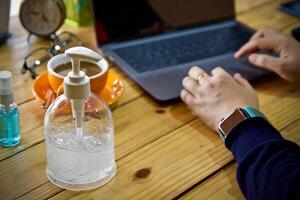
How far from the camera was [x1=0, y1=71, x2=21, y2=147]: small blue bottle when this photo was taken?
747 mm

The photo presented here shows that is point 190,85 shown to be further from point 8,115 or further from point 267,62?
point 8,115

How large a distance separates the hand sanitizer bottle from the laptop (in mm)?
205

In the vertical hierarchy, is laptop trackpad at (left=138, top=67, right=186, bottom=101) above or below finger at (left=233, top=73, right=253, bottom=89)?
below

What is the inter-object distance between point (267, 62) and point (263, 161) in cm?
39

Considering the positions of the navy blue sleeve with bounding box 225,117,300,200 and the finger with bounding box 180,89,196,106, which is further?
the finger with bounding box 180,89,196,106

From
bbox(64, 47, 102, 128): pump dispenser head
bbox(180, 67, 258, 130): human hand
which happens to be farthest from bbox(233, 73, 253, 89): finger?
bbox(64, 47, 102, 128): pump dispenser head

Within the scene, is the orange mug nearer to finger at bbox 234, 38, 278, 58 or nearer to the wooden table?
the wooden table

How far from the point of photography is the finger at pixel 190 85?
36.3 inches

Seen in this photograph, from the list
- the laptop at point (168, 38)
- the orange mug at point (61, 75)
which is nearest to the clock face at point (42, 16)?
the laptop at point (168, 38)

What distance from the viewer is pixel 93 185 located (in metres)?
0.73

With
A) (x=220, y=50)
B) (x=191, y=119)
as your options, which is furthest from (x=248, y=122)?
(x=220, y=50)

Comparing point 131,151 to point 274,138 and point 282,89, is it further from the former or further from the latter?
point 282,89

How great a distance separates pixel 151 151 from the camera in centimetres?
81

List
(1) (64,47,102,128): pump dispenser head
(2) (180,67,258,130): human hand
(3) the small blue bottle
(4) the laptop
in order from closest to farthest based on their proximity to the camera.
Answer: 1. (1) (64,47,102,128): pump dispenser head
2. (3) the small blue bottle
3. (2) (180,67,258,130): human hand
4. (4) the laptop
